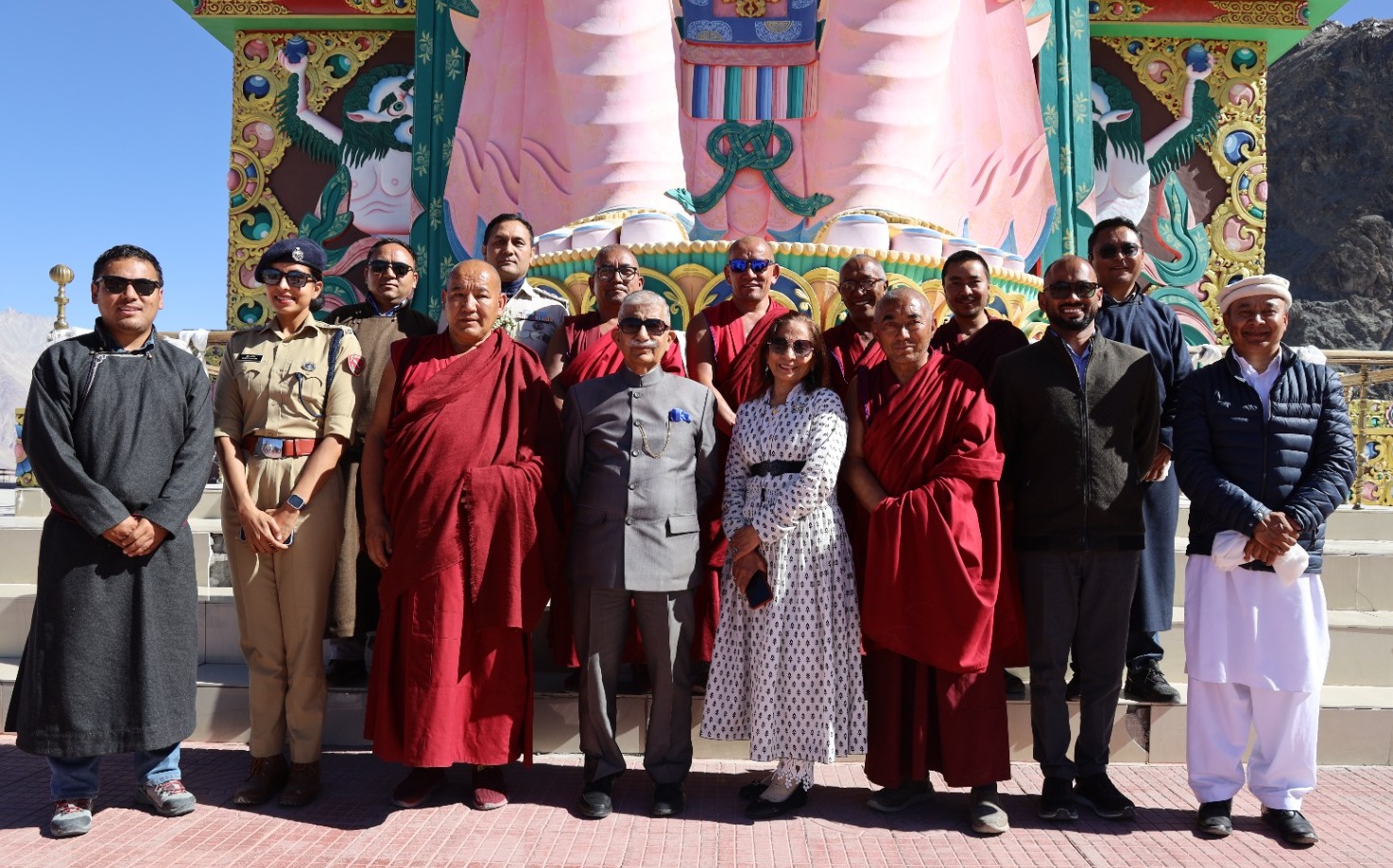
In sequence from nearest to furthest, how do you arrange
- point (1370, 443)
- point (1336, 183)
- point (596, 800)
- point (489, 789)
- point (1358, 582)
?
point (596, 800) → point (489, 789) → point (1358, 582) → point (1370, 443) → point (1336, 183)

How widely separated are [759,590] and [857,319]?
107cm

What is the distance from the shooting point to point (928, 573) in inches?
115

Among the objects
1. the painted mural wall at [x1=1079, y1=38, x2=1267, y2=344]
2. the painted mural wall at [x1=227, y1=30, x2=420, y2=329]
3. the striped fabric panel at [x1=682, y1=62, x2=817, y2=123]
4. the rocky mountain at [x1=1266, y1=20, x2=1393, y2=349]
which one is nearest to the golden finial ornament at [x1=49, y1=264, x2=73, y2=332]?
the painted mural wall at [x1=227, y1=30, x2=420, y2=329]

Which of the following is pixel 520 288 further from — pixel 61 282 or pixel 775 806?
pixel 61 282

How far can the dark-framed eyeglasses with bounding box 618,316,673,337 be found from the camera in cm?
307

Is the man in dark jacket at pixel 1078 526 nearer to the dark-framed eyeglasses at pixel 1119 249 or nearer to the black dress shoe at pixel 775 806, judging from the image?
the dark-framed eyeglasses at pixel 1119 249

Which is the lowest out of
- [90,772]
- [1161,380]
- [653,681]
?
[90,772]

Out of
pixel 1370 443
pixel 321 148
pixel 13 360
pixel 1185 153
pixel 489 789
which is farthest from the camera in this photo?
pixel 13 360

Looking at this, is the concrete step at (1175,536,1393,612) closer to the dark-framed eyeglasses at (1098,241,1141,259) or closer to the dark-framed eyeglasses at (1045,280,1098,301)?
the dark-framed eyeglasses at (1098,241,1141,259)

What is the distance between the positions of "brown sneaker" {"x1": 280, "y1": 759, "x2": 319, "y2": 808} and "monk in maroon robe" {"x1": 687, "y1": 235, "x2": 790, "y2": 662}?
1205 millimetres

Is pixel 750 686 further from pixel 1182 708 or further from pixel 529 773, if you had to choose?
pixel 1182 708

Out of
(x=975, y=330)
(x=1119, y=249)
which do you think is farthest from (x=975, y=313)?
(x=1119, y=249)

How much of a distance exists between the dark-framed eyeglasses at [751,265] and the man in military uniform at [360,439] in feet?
3.68

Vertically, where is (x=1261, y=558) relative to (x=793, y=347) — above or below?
below
